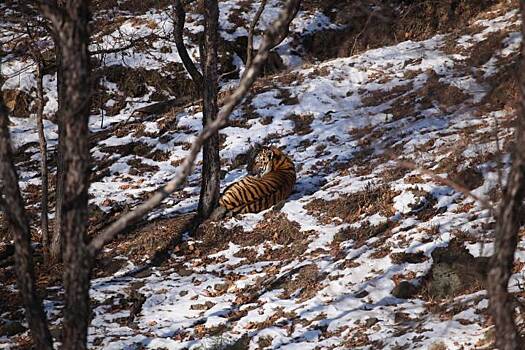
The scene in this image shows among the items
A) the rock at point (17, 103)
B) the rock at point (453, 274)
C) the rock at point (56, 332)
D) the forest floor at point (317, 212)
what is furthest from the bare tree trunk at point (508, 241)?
the rock at point (17, 103)

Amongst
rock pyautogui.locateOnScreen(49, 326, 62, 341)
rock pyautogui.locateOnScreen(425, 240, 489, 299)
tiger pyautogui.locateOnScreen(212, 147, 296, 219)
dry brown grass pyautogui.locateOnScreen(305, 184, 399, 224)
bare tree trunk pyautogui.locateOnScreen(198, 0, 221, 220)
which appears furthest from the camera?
tiger pyautogui.locateOnScreen(212, 147, 296, 219)

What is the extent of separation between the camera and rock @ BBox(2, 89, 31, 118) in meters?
16.5

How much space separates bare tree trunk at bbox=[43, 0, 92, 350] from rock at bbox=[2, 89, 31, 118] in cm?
1363

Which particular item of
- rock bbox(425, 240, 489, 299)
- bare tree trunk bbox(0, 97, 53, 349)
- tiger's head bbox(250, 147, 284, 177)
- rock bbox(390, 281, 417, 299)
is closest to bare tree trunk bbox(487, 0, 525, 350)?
bare tree trunk bbox(0, 97, 53, 349)

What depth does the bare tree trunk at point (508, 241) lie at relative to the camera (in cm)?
351

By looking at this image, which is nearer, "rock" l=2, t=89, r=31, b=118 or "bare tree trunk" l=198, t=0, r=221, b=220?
"bare tree trunk" l=198, t=0, r=221, b=220

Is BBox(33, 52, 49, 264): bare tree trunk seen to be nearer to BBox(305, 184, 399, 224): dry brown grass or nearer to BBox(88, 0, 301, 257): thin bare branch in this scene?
BBox(305, 184, 399, 224): dry brown grass

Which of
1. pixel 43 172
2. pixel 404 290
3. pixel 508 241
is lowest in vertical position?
pixel 404 290

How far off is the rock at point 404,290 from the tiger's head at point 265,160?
15.6 feet

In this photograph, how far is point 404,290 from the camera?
24.2 feet

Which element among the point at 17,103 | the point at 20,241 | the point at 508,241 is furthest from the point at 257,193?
the point at 17,103

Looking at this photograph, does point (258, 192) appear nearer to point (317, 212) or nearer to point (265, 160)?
point (317, 212)

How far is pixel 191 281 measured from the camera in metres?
9.05

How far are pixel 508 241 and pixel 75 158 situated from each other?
271cm
